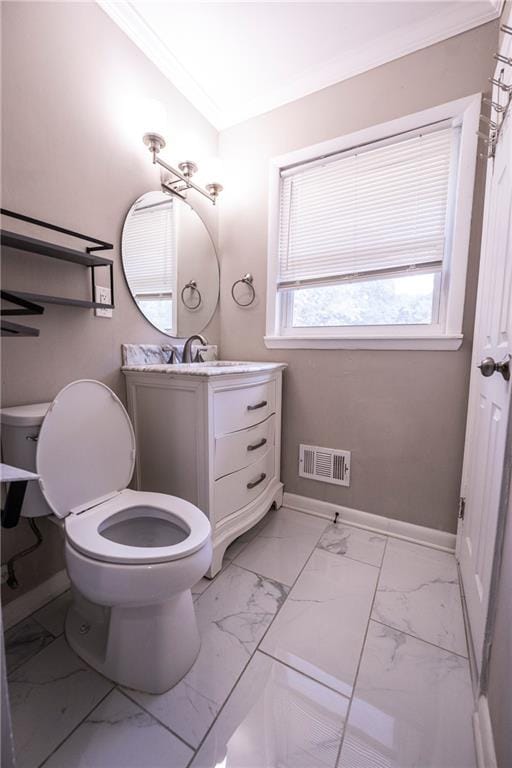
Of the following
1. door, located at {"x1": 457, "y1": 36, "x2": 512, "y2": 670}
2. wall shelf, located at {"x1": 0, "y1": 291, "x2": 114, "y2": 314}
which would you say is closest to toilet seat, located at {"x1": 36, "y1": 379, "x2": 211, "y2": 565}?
wall shelf, located at {"x1": 0, "y1": 291, "x2": 114, "y2": 314}

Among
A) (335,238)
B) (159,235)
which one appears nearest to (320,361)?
(335,238)

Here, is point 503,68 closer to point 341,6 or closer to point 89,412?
point 341,6

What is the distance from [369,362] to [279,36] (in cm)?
159

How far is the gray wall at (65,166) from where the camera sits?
1038mm

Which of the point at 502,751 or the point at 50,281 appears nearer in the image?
the point at 502,751

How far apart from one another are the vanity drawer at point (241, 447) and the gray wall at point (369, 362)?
0.98ft

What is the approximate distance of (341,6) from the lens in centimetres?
131

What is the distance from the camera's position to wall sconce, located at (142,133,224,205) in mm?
1404

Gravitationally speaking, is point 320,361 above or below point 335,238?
below

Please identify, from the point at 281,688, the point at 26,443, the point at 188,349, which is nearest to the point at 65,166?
the point at 188,349

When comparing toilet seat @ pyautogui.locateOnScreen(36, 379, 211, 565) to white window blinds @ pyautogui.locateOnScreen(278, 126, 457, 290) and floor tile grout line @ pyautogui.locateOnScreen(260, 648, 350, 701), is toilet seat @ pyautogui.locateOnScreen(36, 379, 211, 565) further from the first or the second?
white window blinds @ pyautogui.locateOnScreen(278, 126, 457, 290)

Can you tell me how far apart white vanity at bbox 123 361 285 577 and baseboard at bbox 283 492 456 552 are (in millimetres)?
378

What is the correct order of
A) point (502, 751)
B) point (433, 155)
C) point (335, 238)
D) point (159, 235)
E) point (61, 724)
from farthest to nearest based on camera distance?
1. point (335, 238)
2. point (159, 235)
3. point (433, 155)
4. point (61, 724)
5. point (502, 751)

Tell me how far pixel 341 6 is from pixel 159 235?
1233mm
